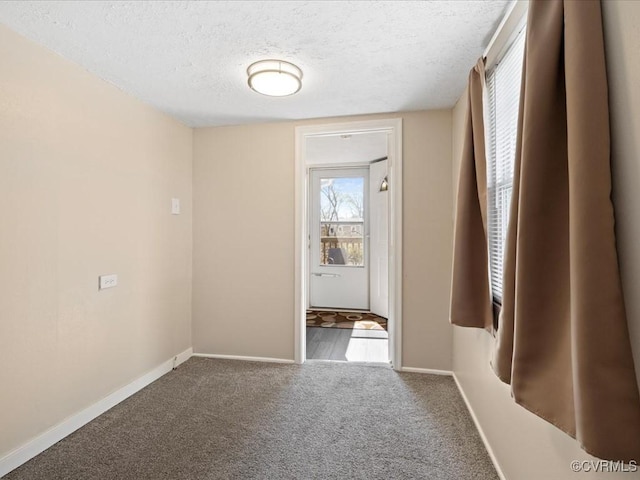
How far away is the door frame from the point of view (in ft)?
9.47

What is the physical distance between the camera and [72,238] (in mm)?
2033

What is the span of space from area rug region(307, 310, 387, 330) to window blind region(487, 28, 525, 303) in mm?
2637

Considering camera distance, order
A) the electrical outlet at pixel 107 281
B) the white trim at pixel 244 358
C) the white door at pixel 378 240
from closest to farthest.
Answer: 1. the electrical outlet at pixel 107 281
2. the white trim at pixel 244 358
3. the white door at pixel 378 240

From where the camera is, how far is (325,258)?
520 centimetres

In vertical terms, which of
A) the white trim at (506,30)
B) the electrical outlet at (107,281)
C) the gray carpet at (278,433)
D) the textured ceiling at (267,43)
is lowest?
the gray carpet at (278,433)

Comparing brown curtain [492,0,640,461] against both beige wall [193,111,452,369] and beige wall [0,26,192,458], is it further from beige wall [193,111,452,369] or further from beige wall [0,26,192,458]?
beige wall [0,26,192,458]

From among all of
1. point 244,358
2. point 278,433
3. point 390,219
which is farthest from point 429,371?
point 244,358

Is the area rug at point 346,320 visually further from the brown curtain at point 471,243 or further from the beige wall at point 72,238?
the brown curtain at point 471,243

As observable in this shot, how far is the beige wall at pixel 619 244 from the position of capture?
2.56 feet

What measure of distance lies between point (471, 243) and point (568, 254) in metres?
0.89

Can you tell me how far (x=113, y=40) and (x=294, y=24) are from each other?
40.2 inches

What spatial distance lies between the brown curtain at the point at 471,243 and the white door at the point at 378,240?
2690 mm

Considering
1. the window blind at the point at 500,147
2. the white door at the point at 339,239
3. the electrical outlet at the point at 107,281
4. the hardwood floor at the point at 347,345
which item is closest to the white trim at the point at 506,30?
the window blind at the point at 500,147

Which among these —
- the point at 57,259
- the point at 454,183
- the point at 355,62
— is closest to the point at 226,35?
the point at 355,62
